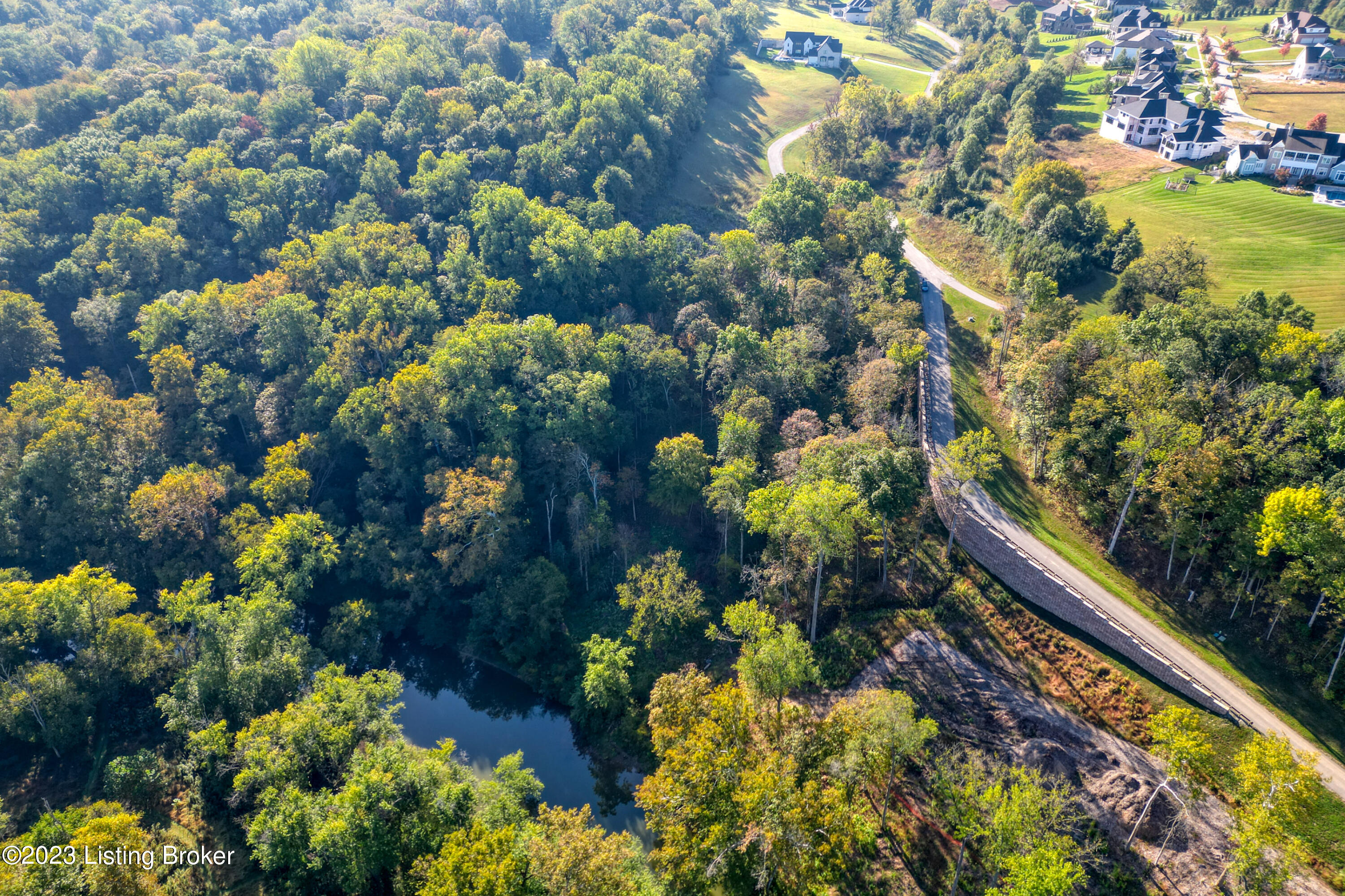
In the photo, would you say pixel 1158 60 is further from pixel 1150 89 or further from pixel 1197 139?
pixel 1197 139

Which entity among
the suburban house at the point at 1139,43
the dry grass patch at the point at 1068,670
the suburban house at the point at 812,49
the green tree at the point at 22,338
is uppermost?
the suburban house at the point at 1139,43

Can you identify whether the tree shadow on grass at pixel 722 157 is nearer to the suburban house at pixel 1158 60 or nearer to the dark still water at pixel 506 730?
the suburban house at pixel 1158 60

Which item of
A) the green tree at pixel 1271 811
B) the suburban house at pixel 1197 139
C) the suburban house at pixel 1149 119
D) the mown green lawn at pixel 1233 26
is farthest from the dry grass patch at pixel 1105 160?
the green tree at pixel 1271 811

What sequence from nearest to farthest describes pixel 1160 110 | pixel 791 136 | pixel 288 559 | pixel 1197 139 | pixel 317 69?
1. pixel 288 559
2. pixel 1197 139
3. pixel 1160 110
4. pixel 317 69
5. pixel 791 136

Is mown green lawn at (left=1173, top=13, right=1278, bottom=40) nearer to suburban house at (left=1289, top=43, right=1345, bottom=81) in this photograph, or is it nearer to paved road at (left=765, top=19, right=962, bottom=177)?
suburban house at (left=1289, top=43, right=1345, bottom=81)

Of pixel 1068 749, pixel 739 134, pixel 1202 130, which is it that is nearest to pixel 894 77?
pixel 739 134

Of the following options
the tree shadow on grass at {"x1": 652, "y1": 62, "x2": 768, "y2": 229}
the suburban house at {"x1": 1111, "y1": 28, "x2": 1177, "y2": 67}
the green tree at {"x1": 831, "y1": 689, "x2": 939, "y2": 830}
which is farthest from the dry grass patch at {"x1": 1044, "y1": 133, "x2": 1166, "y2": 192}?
the green tree at {"x1": 831, "y1": 689, "x2": 939, "y2": 830}

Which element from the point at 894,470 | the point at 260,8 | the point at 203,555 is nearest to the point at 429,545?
the point at 203,555
